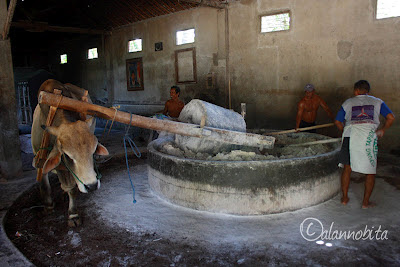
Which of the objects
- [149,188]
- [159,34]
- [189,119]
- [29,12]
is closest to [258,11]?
[159,34]

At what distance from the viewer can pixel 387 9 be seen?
6.38 meters

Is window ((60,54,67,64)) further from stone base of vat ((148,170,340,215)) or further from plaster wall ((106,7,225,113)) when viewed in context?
stone base of vat ((148,170,340,215))

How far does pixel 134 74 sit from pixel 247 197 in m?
9.17

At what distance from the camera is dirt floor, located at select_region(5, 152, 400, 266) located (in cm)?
287

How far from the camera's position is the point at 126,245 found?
320 centimetres

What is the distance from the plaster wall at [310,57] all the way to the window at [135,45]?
4262mm

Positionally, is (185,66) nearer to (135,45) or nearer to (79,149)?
(135,45)

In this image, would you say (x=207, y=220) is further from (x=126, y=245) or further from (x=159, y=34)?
(x=159, y=34)

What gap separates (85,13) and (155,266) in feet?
37.4

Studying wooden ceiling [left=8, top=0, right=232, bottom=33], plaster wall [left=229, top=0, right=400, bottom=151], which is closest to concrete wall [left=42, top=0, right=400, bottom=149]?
plaster wall [left=229, top=0, right=400, bottom=151]

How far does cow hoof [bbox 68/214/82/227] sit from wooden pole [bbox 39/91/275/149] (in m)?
1.30

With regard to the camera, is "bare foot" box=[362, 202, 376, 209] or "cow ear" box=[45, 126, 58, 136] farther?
"bare foot" box=[362, 202, 376, 209]

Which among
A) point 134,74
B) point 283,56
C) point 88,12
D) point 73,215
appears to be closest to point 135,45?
point 134,74

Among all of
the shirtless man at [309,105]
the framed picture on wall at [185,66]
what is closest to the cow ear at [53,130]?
the shirtless man at [309,105]
